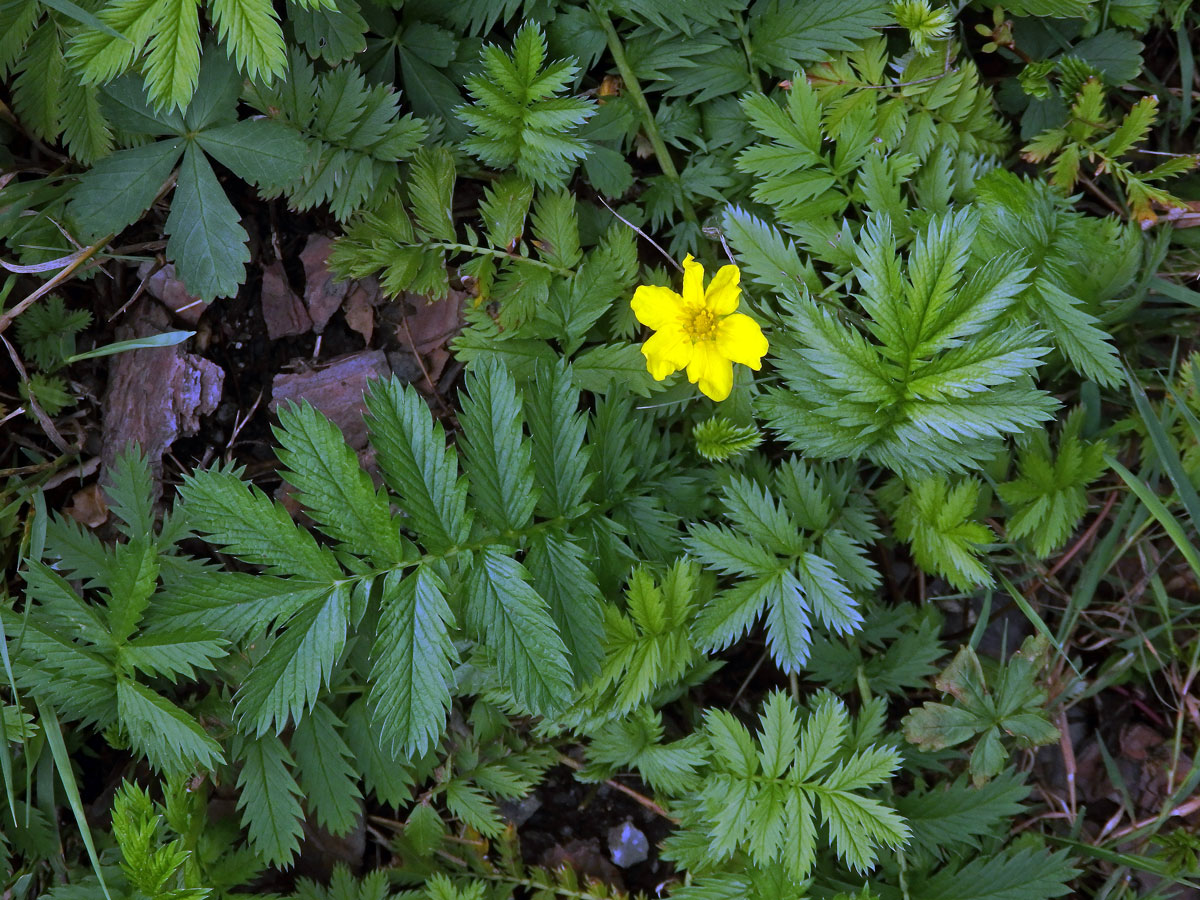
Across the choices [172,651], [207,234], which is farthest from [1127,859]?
[207,234]

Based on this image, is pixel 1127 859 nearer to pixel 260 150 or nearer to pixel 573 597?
pixel 573 597

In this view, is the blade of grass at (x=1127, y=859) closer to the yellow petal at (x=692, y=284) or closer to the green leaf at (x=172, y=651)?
the yellow petal at (x=692, y=284)

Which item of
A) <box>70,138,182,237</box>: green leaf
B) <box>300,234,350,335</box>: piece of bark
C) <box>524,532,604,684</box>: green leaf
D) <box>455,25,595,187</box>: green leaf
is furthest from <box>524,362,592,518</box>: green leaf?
<box>70,138,182,237</box>: green leaf

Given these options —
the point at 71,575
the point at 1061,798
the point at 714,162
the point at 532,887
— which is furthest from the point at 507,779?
the point at 714,162

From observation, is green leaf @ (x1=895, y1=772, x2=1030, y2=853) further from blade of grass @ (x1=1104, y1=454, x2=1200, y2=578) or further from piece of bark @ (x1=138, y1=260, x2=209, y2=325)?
piece of bark @ (x1=138, y1=260, x2=209, y2=325)

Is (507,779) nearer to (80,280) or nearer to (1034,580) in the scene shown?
(1034,580)

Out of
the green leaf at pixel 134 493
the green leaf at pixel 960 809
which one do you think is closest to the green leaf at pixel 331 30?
the green leaf at pixel 134 493
